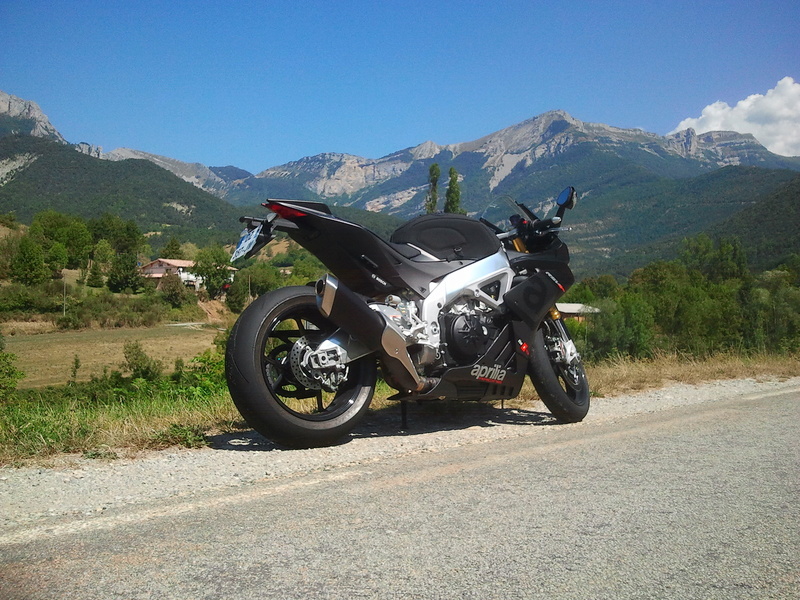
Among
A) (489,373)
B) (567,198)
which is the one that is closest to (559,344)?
(489,373)

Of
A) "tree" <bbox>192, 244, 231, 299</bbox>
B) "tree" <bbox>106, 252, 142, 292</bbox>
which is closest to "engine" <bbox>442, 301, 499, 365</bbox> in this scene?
"tree" <bbox>192, 244, 231, 299</bbox>

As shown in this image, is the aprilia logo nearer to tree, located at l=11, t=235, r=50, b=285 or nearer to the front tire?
the front tire

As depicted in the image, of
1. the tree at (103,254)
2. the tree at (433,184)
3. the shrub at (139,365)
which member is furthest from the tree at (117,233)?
the tree at (433,184)

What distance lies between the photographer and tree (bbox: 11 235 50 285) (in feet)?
240

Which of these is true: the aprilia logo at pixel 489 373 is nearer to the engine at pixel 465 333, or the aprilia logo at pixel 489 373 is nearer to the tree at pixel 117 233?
the engine at pixel 465 333

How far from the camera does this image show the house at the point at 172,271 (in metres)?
112

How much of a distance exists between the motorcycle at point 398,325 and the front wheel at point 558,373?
11mm

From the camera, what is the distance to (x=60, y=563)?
7.95 feet

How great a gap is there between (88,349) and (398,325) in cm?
5861

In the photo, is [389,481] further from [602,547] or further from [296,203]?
[296,203]

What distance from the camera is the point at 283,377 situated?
190 inches

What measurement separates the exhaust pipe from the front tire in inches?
5.7

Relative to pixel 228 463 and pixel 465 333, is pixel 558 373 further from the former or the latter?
pixel 228 463

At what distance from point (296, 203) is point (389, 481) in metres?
1.97
